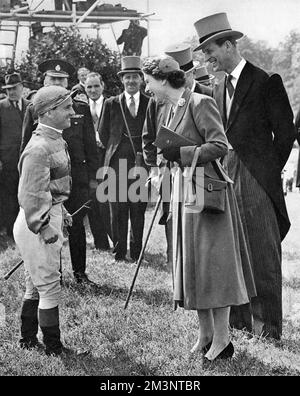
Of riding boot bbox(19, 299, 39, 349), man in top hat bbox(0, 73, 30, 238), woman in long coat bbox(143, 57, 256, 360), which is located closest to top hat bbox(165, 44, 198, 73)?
woman in long coat bbox(143, 57, 256, 360)

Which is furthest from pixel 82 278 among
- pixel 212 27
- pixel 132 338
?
A: pixel 212 27

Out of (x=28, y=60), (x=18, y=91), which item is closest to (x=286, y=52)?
(x=28, y=60)

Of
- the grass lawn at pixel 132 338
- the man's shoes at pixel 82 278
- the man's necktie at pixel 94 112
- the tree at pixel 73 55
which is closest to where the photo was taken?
the grass lawn at pixel 132 338

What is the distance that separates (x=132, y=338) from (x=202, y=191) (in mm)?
1392

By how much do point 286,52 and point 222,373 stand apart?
1146 centimetres

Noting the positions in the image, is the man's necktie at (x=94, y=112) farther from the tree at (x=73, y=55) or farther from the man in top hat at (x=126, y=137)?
the tree at (x=73, y=55)

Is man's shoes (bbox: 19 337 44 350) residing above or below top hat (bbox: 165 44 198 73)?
below

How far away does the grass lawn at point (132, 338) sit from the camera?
419 centimetres

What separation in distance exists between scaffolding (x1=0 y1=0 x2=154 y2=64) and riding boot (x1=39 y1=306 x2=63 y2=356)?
5301 mm

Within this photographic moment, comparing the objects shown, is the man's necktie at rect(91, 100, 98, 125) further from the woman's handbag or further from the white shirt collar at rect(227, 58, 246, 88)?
the woman's handbag

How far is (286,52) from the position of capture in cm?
1434

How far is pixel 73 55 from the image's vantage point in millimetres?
10648

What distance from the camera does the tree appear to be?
34.9 feet

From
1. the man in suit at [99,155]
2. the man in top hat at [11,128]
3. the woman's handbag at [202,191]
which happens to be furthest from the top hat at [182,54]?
the man in top hat at [11,128]
